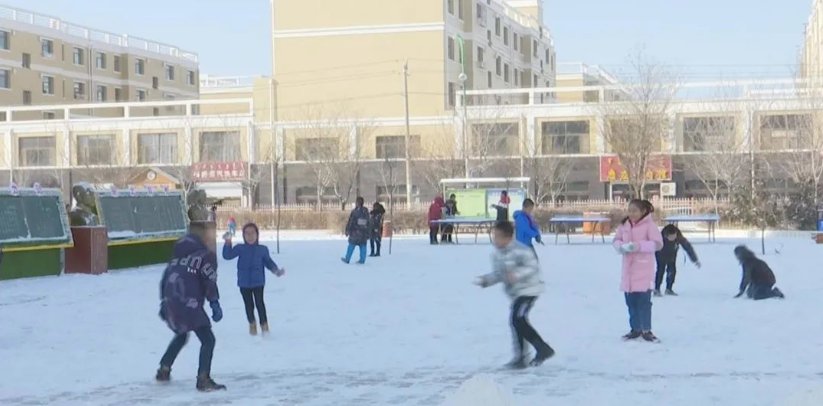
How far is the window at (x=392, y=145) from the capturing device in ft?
193

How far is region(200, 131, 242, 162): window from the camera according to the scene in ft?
202

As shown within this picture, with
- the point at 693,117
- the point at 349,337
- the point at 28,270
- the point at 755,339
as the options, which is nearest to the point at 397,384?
the point at 349,337

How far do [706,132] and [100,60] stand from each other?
44.3m

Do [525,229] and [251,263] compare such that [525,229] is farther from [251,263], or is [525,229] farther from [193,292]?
[193,292]

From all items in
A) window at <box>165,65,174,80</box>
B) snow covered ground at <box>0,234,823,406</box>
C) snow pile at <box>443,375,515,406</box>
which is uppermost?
window at <box>165,65,174,80</box>

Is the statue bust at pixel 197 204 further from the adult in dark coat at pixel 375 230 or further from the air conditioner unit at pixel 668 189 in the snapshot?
the air conditioner unit at pixel 668 189

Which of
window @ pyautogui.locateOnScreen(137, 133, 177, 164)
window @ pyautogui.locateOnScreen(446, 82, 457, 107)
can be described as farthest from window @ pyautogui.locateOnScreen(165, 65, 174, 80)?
window @ pyautogui.locateOnScreen(446, 82, 457, 107)

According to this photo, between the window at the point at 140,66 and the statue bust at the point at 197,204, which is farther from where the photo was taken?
the window at the point at 140,66

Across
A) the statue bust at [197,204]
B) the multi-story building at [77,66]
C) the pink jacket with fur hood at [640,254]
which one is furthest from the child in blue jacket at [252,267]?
the multi-story building at [77,66]

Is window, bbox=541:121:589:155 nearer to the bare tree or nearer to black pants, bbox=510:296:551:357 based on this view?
the bare tree

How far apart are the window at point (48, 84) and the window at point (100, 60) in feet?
14.6

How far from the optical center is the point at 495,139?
56281 millimetres

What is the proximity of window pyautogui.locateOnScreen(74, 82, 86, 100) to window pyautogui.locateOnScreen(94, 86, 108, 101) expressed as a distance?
4.07ft

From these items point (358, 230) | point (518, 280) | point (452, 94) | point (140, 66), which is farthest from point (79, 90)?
point (518, 280)
